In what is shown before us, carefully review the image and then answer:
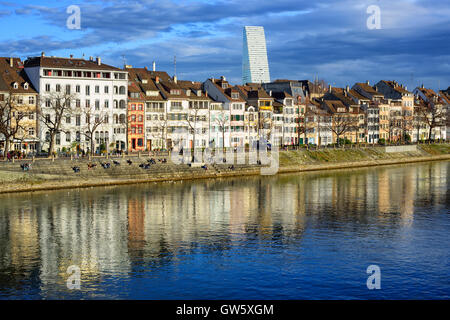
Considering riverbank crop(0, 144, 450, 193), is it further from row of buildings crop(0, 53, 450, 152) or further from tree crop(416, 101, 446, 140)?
tree crop(416, 101, 446, 140)

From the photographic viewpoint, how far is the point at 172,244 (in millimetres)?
46312

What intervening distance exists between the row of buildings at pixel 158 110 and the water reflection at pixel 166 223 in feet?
78.0

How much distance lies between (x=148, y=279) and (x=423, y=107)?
6181 inches

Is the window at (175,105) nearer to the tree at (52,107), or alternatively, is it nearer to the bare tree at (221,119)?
the bare tree at (221,119)

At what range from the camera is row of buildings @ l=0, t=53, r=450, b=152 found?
316 ft

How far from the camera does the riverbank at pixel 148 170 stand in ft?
241

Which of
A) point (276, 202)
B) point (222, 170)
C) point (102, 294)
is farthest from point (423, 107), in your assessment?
point (102, 294)

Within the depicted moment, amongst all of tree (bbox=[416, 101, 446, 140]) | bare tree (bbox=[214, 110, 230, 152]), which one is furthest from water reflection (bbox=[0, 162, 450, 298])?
tree (bbox=[416, 101, 446, 140])

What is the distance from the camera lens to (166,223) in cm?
5475

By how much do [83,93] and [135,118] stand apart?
1051cm

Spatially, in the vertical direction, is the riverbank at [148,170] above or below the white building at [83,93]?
below

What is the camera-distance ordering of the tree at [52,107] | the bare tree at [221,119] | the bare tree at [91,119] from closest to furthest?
the tree at [52,107], the bare tree at [91,119], the bare tree at [221,119]

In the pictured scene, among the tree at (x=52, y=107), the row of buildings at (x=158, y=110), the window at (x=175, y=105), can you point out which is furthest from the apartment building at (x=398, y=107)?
the tree at (x=52, y=107)
